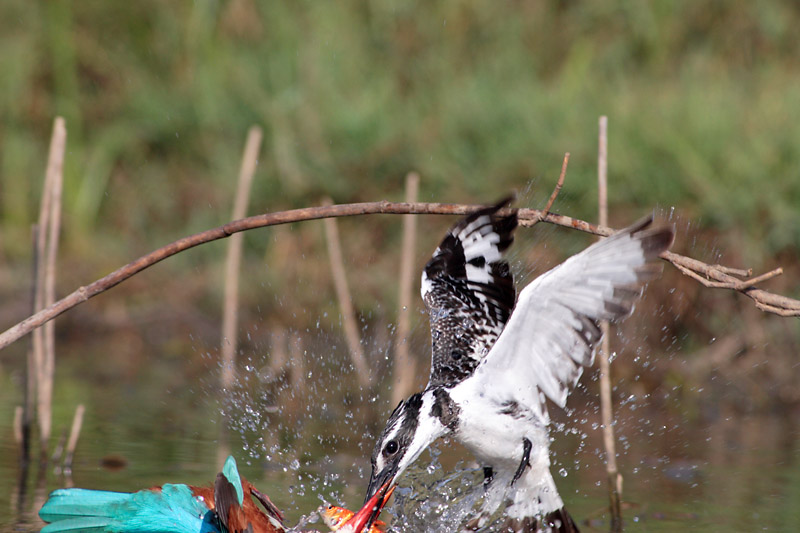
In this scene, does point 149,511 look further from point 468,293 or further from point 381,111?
point 381,111

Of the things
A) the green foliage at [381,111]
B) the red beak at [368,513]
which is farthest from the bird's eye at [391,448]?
the green foliage at [381,111]

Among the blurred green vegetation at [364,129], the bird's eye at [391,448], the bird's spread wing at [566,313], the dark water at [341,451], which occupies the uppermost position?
the blurred green vegetation at [364,129]

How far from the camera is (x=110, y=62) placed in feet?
32.3

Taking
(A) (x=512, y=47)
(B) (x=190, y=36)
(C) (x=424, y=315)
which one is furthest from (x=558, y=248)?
(B) (x=190, y=36)

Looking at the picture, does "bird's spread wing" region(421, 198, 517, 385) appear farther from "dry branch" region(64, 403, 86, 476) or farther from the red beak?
"dry branch" region(64, 403, 86, 476)

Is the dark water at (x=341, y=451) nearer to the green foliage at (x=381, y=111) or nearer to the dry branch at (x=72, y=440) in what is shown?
the dry branch at (x=72, y=440)

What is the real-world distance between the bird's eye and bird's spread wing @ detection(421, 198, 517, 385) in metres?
0.66

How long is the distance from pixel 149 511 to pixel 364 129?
528 cm

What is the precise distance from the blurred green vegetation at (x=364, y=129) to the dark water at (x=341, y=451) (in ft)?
2.60

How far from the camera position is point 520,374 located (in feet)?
12.4

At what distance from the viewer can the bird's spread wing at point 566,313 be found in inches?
134

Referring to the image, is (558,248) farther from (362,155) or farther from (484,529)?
(484,529)

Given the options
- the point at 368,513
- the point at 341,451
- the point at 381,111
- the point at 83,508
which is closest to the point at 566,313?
the point at 368,513

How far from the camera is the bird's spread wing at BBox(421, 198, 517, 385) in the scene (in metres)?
4.38
